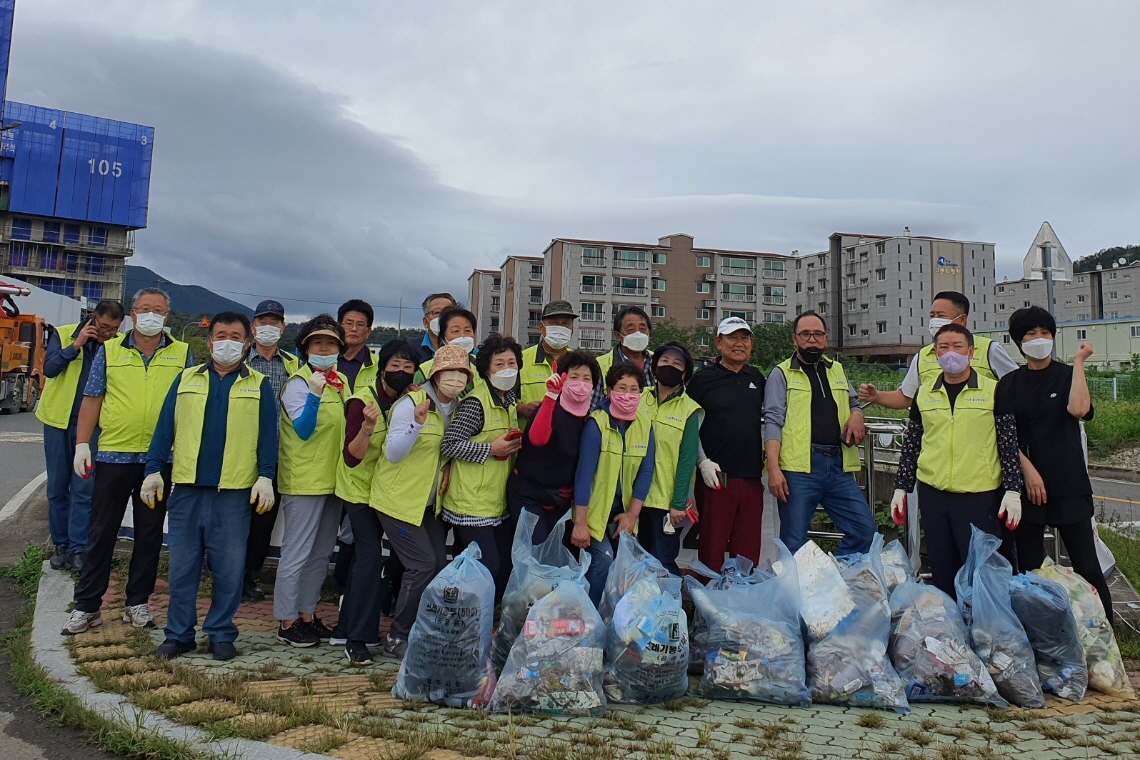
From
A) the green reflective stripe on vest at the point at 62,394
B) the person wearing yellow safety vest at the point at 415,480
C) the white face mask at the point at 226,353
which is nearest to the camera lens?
the person wearing yellow safety vest at the point at 415,480

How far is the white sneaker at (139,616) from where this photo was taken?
431 cm

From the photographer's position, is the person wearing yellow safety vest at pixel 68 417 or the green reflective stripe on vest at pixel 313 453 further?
the person wearing yellow safety vest at pixel 68 417

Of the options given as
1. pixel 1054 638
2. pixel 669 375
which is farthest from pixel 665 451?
pixel 1054 638

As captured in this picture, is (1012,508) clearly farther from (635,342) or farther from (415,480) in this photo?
(415,480)

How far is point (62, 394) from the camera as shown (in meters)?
5.31

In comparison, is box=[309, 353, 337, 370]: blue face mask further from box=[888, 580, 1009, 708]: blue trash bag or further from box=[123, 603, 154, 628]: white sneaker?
box=[888, 580, 1009, 708]: blue trash bag

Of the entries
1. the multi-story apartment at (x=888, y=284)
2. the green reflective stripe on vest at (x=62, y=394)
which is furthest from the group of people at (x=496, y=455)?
the multi-story apartment at (x=888, y=284)

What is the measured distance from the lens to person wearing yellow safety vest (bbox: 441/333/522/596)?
12.9 feet

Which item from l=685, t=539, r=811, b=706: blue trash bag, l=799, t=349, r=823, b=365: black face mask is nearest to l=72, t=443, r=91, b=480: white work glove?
l=685, t=539, r=811, b=706: blue trash bag

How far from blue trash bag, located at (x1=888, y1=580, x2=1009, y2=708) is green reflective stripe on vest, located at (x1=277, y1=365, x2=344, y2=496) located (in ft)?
9.63

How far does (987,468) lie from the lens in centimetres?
403

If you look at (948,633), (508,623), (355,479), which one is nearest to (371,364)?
(355,479)

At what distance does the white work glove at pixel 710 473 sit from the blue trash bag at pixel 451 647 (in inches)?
61.7

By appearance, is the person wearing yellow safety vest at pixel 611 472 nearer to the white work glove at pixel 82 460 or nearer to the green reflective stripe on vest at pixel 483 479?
the green reflective stripe on vest at pixel 483 479
